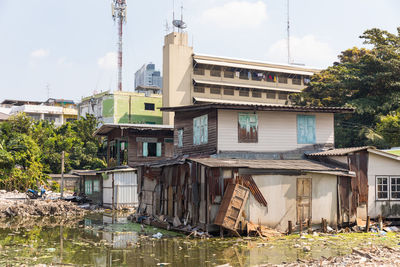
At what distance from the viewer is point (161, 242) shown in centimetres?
1705

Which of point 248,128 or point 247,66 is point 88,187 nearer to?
point 248,128

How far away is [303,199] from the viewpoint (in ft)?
63.1

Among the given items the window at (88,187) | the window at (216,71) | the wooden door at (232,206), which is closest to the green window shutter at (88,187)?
the window at (88,187)

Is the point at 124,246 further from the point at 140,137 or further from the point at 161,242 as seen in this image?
the point at 140,137

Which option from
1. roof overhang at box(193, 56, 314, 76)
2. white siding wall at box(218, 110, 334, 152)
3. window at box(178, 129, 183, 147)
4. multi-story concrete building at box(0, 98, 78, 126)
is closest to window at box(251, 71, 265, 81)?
roof overhang at box(193, 56, 314, 76)

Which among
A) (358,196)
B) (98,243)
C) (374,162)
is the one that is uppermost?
(374,162)

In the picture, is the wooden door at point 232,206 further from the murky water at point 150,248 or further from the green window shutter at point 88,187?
the green window shutter at point 88,187

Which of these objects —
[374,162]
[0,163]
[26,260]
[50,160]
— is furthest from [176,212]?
[50,160]

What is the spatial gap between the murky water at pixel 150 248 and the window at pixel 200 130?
5421 millimetres

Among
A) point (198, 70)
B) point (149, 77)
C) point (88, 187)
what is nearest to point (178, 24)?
point (198, 70)

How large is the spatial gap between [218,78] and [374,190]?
145ft

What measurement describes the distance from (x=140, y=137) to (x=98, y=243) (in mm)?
18266

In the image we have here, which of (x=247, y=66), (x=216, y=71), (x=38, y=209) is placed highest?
(x=247, y=66)

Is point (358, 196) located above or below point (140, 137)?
below
